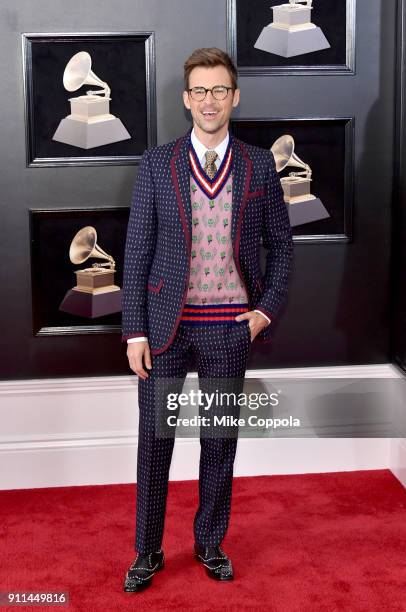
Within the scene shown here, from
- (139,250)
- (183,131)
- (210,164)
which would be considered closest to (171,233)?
(139,250)

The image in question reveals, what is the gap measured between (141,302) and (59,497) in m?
1.17

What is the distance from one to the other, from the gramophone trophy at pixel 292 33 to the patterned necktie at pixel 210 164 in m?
0.96

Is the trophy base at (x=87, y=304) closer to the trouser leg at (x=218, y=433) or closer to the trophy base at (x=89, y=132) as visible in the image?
the trophy base at (x=89, y=132)

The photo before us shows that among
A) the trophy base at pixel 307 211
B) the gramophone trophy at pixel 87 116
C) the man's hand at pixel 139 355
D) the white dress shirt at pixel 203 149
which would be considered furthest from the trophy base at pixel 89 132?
the man's hand at pixel 139 355

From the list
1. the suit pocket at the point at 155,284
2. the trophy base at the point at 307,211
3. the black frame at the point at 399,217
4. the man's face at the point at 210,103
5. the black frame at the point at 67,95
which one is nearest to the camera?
the man's face at the point at 210,103

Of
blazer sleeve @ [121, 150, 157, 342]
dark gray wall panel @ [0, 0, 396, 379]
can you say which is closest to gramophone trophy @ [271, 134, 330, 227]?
dark gray wall panel @ [0, 0, 396, 379]

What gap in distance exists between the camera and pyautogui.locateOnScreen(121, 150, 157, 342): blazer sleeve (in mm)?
2742

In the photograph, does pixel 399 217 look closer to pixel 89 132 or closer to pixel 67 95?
pixel 89 132

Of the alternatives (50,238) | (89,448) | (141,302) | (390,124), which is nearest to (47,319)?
(50,238)

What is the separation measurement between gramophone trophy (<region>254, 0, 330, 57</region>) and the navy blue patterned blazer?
2.83 feet

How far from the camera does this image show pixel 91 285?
11.8ft

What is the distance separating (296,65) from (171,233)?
118 cm

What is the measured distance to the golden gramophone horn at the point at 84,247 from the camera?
359 centimetres

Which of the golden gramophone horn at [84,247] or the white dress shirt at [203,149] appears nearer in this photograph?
the white dress shirt at [203,149]
